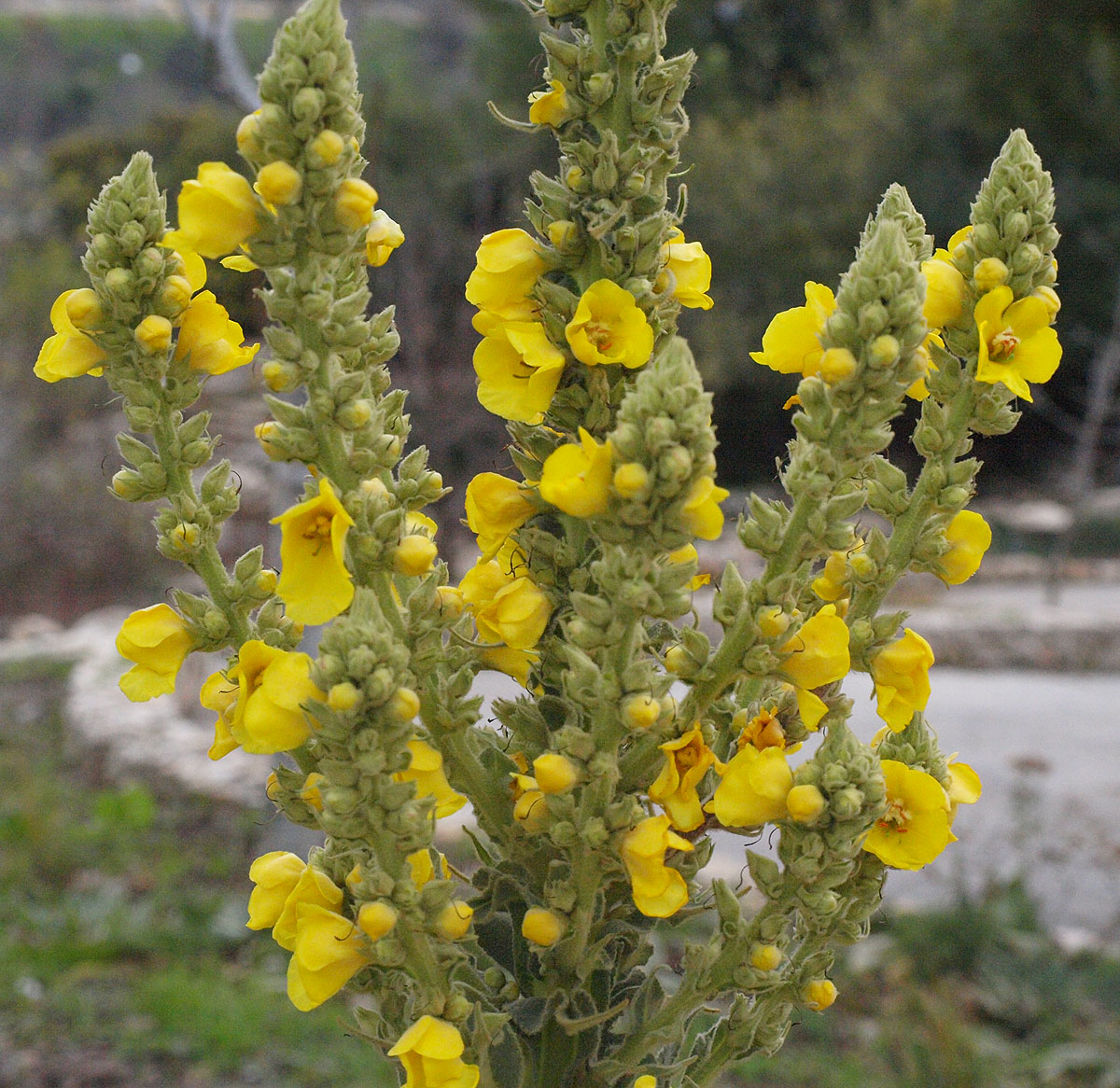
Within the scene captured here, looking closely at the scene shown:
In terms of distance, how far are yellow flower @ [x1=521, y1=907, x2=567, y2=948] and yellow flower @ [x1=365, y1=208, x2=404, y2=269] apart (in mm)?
498

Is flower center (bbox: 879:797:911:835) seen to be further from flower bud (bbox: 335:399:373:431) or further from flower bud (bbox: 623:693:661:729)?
flower bud (bbox: 335:399:373:431)

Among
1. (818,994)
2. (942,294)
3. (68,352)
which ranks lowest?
(818,994)

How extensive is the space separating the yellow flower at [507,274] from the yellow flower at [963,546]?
1.22 ft

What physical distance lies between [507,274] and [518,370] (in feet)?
0.24

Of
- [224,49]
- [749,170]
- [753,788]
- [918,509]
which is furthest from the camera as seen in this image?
[749,170]

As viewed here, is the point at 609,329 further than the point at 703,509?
Yes

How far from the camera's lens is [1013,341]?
0.83 meters

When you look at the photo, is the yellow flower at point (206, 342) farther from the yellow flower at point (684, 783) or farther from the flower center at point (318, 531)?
the yellow flower at point (684, 783)

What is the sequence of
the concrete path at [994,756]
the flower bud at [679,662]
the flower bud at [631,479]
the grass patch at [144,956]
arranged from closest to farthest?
1. the flower bud at [631,479]
2. the flower bud at [679,662]
3. the grass patch at [144,956]
4. the concrete path at [994,756]

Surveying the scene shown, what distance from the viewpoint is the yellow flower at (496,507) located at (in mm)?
869

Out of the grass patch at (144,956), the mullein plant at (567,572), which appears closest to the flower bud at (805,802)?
the mullein plant at (567,572)

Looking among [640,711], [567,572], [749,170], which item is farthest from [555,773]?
[749,170]

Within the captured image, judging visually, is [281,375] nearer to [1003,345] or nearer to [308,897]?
[308,897]

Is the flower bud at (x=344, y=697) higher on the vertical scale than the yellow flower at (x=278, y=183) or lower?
lower
